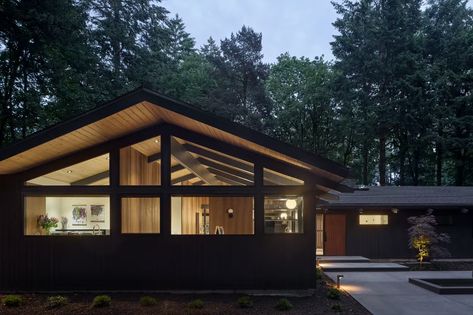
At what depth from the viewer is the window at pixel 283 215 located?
8.96 metres

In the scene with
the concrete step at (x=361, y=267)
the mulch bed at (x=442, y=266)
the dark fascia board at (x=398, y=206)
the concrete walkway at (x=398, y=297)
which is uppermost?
the dark fascia board at (x=398, y=206)

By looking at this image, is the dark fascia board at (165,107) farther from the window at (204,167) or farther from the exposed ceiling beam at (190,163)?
the exposed ceiling beam at (190,163)

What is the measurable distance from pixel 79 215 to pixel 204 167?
2.87 metres

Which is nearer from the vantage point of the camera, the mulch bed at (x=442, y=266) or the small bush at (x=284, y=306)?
the small bush at (x=284, y=306)

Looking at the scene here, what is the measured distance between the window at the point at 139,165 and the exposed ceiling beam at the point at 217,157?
2.38 ft

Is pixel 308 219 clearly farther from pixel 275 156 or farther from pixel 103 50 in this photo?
pixel 103 50

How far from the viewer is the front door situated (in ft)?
54.4

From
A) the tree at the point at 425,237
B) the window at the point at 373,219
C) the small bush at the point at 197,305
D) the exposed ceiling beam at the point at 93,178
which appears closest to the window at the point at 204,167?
the exposed ceiling beam at the point at 93,178

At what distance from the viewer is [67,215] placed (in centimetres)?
909

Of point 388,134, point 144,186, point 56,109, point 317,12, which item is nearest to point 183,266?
point 144,186

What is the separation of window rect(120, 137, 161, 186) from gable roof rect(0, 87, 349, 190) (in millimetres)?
797

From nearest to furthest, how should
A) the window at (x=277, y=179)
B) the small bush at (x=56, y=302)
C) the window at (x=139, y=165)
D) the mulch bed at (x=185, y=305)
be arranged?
the mulch bed at (x=185, y=305) < the small bush at (x=56, y=302) < the window at (x=277, y=179) < the window at (x=139, y=165)

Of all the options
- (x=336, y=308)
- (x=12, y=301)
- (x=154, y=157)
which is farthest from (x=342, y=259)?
(x=12, y=301)

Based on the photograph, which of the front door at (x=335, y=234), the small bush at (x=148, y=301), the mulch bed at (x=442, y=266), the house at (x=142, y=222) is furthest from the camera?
the front door at (x=335, y=234)
